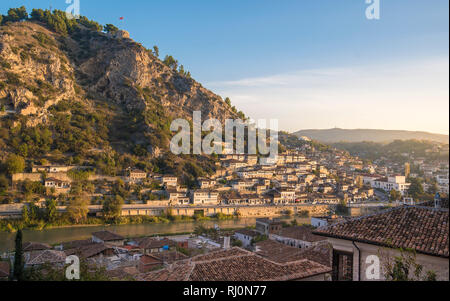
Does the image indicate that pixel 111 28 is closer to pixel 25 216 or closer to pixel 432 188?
pixel 25 216

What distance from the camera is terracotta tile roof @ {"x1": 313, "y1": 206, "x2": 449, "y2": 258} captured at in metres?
4.18

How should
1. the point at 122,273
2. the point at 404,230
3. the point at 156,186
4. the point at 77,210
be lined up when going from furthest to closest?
the point at 156,186 → the point at 77,210 → the point at 122,273 → the point at 404,230

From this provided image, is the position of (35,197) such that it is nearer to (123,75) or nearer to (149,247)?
(149,247)

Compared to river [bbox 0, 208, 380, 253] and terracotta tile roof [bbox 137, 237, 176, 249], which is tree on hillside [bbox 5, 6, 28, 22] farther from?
terracotta tile roof [bbox 137, 237, 176, 249]

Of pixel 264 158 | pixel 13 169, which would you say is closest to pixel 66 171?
pixel 13 169

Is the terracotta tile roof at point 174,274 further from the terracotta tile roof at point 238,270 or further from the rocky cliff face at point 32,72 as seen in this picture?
the rocky cliff face at point 32,72

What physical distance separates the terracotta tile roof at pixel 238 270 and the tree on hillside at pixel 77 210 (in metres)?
20.3

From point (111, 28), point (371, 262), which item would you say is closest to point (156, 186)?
point (371, 262)

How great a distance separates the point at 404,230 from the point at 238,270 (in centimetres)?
240

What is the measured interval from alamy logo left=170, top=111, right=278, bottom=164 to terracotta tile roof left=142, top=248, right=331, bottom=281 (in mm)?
35550

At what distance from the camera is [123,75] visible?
51.6 m

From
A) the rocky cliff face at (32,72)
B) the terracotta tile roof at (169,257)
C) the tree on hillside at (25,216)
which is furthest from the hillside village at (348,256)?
the rocky cliff face at (32,72)

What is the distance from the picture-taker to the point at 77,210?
79.9 ft

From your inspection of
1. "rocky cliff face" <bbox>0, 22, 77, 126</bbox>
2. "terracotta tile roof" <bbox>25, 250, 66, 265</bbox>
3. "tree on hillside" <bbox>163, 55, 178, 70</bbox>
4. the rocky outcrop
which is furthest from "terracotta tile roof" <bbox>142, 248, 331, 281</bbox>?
"tree on hillside" <bbox>163, 55, 178, 70</bbox>
